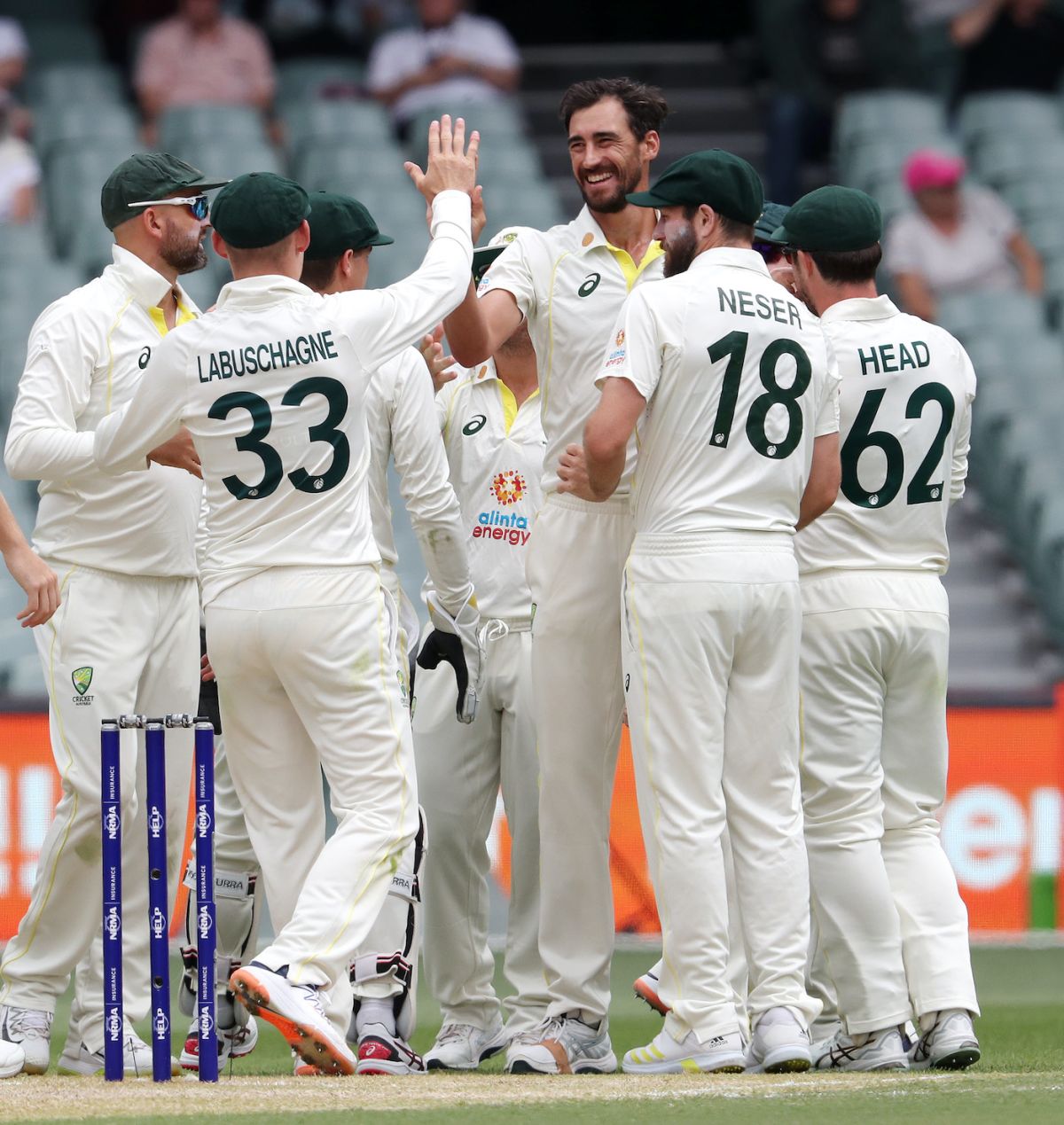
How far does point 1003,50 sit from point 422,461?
998cm

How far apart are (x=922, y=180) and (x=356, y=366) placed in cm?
803

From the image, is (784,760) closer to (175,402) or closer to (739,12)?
(175,402)

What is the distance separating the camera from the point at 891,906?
5.37 metres

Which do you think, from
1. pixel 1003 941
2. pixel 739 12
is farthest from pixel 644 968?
pixel 739 12

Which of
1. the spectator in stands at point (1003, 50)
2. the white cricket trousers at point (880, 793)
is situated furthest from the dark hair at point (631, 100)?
the spectator in stands at point (1003, 50)

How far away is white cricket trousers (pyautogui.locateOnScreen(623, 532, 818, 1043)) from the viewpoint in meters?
5.09

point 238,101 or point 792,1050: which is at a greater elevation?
point 238,101

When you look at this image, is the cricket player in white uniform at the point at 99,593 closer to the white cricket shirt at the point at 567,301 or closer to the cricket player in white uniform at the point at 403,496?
the cricket player in white uniform at the point at 403,496

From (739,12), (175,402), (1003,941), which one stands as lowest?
(1003,941)

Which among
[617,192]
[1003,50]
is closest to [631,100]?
[617,192]

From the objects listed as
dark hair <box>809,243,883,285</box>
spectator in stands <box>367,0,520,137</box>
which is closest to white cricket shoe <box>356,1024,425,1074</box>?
dark hair <box>809,243,883,285</box>

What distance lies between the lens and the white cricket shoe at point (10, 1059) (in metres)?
5.15

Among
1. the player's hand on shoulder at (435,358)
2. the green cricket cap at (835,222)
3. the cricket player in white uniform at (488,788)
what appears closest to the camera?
the green cricket cap at (835,222)

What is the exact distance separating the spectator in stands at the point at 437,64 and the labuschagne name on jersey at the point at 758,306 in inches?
342
